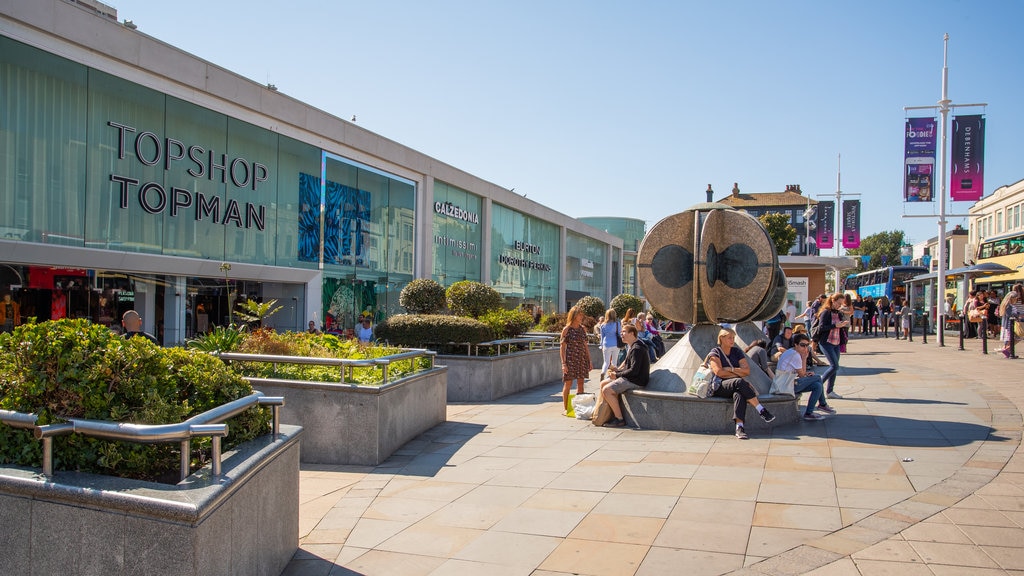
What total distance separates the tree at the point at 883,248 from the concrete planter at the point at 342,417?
9910cm

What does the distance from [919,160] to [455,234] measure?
57.4ft

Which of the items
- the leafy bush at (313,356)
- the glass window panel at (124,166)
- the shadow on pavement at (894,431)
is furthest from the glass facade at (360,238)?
the shadow on pavement at (894,431)

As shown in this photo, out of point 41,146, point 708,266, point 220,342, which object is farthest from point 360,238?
point 708,266

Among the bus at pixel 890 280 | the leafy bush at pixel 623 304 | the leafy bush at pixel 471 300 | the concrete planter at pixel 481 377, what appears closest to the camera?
the concrete planter at pixel 481 377

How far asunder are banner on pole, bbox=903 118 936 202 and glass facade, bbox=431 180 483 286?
55.6 ft

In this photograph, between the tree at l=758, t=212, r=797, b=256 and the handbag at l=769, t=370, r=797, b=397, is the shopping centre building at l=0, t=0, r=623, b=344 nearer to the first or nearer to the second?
the handbag at l=769, t=370, r=797, b=397

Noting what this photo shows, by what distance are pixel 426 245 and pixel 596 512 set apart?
74.7ft

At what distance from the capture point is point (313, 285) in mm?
22469

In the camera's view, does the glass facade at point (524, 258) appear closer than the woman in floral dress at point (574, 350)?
No

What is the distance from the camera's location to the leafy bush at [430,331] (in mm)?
14312

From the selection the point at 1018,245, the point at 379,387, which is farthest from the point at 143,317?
the point at 1018,245

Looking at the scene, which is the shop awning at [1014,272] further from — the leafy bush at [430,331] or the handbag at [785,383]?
the leafy bush at [430,331]

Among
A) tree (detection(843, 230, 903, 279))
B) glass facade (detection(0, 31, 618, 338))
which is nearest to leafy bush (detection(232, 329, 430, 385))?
glass facade (detection(0, 31, 618, 338))

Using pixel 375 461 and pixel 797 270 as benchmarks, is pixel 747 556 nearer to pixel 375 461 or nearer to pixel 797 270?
pixel 375 461
